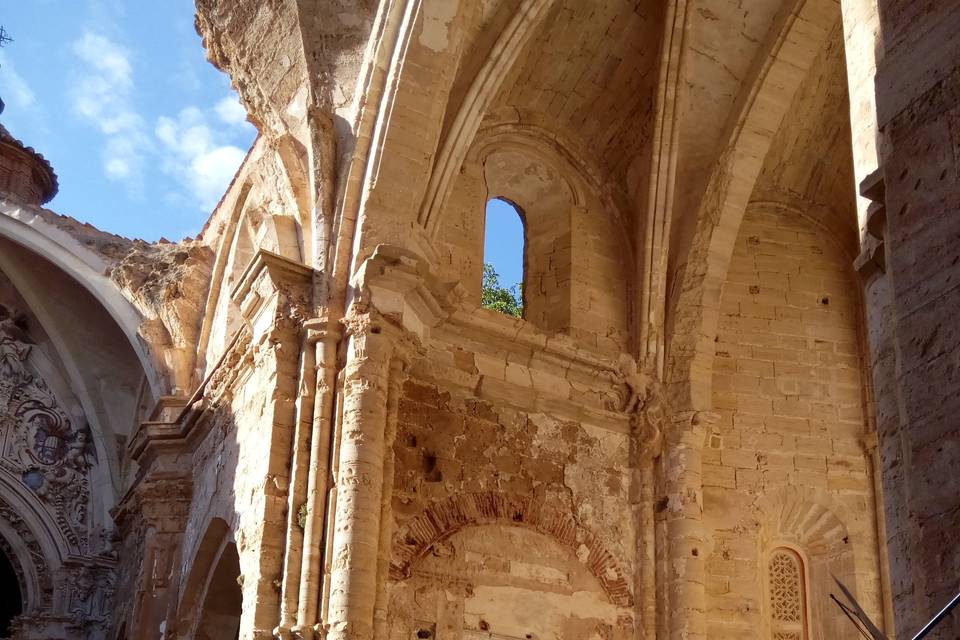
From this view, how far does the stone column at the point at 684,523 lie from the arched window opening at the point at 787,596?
3.10 ft

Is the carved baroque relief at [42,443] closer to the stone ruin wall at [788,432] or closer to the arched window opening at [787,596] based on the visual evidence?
the stone ruin wall at [788,432]

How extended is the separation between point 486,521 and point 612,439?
148cm

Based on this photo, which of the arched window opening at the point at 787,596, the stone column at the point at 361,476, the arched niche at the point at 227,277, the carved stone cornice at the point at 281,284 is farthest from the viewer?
the arched niche at the point at 227,277

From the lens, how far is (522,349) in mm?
9570

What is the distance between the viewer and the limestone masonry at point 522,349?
830 centimetres

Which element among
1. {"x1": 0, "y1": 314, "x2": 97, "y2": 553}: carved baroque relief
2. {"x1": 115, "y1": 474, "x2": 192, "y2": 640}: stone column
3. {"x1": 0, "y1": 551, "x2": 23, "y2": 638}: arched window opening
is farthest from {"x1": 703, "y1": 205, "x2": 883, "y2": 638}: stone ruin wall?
{"x1": 0, "y1": 551, "x2": 23, "y2": 638}: arched window opening

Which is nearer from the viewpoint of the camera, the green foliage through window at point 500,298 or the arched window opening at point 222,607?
the arched window opening at point 222,607

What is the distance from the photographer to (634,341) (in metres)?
10.2

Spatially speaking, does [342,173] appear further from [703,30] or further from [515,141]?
[703,30]

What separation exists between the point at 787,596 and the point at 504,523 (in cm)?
256

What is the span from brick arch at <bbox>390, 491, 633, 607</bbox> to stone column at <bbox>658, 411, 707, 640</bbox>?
0.38m

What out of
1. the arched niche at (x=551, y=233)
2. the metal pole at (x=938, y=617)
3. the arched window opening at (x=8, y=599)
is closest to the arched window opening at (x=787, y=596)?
the arched niche at (x=551, y=233)

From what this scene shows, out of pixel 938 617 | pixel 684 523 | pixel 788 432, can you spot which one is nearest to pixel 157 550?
pixel 684 523

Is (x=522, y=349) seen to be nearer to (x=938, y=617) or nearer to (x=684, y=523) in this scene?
(x=684, y=523)
